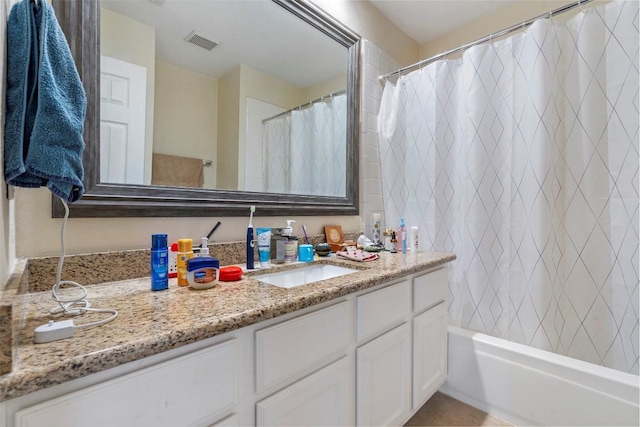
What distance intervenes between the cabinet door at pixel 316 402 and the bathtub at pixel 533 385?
0.89 m

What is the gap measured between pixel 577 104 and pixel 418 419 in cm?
169

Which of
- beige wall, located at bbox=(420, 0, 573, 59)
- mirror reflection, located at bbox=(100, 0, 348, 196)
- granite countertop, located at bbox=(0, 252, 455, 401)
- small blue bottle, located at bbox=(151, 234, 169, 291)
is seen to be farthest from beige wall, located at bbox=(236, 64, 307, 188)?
beige wall, located at bbox=(420, 0, 573, 59)

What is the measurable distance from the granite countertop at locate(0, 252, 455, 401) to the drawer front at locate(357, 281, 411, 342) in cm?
7

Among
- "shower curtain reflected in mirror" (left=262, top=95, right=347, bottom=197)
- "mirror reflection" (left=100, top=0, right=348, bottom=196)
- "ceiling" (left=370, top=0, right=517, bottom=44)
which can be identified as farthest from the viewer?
"ceiling" (left=370, top=0, right=517, bottom=44)

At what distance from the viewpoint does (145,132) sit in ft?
3.30

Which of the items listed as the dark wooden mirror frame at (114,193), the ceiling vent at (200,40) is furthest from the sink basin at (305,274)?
the ceiling vent at (200,40)

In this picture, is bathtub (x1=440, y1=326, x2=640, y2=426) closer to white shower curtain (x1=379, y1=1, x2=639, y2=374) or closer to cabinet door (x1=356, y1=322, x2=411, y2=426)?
white shower curtain (x1=379, y1=1, x2=639, y2=374)

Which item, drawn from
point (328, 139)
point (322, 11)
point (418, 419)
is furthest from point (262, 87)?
point (418, 419)

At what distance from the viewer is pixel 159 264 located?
82cm

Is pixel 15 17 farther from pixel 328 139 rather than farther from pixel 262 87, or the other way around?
pixel 328 139

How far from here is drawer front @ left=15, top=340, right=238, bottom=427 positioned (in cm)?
46

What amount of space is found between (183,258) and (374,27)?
1911 millimetres

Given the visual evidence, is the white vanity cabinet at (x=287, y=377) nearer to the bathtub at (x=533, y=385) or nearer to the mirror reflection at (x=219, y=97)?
the bathtub at (x=533, y=385)

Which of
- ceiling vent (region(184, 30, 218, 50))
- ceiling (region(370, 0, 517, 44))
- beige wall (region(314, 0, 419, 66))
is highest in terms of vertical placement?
ceiling (region(370, 0, 517, 44))
